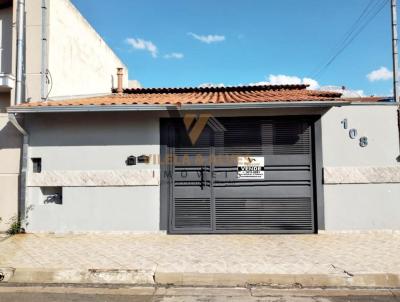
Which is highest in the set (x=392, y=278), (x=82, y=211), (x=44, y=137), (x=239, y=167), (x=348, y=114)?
(x=348, y=114)

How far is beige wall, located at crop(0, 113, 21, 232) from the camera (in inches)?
304

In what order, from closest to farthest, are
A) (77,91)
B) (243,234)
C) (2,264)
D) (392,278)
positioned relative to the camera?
(392,278), (2,264), (243,234), (77,91)

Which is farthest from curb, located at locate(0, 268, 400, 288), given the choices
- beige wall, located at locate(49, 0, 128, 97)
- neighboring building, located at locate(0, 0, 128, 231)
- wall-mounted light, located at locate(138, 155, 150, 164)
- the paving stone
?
beige wall, located at locate(49, 0, 128, 97)

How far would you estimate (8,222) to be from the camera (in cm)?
764

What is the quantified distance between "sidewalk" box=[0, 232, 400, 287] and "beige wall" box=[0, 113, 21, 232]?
1.15 metres

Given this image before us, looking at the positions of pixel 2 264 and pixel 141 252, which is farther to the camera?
pixel 141 252

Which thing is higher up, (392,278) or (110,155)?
(110,155)

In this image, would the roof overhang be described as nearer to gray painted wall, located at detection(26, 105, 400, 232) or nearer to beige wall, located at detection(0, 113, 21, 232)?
gray painted wall, located at detection(26, 105, 400, 232)

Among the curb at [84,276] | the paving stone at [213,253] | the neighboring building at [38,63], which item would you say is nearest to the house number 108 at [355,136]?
the paving stone at [213,253]

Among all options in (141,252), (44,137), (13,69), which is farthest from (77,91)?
(141,252)

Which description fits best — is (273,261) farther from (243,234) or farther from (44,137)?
(44,137)

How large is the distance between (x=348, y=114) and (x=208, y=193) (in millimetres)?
3639

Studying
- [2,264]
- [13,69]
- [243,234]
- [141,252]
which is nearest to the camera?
[2,264]

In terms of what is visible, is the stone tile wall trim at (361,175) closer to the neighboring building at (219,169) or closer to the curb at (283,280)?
the neighboring building at (219,169)
